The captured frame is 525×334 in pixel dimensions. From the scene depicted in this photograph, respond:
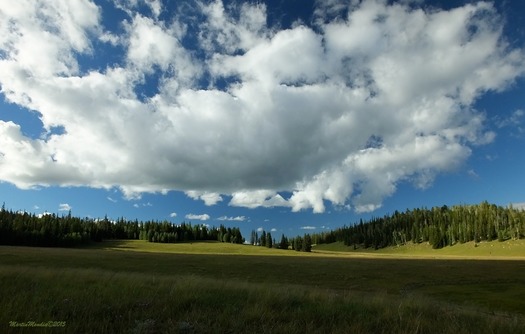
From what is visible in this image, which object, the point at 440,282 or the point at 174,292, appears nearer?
the point at 174,292

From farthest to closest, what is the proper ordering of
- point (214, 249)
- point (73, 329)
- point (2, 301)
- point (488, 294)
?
point (214, 249)
point (488, 294)
point (2, 301)
point (73, 329)

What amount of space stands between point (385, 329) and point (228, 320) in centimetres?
306

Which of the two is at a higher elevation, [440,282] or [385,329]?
[385,329]

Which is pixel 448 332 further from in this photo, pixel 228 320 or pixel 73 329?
pixel 73 329

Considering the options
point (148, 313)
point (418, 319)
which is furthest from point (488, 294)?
point (148, 313)

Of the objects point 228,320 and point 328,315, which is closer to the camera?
point 228,320

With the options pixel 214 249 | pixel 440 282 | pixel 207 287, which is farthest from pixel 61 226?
pixel 207 287

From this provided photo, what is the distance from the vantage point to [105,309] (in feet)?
25.5

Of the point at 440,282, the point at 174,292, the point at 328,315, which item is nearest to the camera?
the point at 328,315

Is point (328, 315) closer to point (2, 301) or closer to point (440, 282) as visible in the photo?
point (2, 301)

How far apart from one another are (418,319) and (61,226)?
189 meters

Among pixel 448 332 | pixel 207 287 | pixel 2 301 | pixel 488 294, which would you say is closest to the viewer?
pixel 448 332

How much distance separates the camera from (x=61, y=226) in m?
171

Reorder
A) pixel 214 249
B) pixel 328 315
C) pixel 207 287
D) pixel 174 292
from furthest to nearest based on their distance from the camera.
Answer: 1. pixel 214 249
2. pixel 207 287
3. pixel 174 292
4. pixel 328 315
